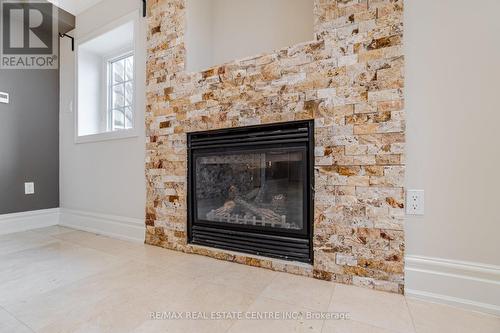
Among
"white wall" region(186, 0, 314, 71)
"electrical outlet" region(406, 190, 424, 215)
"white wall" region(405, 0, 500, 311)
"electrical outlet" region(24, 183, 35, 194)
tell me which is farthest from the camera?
"electrical outlet" region(24, 183, 35, 194)

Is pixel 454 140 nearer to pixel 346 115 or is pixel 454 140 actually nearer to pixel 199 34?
pixel 346 115

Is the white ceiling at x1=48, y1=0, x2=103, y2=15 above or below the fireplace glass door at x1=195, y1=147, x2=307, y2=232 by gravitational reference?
above

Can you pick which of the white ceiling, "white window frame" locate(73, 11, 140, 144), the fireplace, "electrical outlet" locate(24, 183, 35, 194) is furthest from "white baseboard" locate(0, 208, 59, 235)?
the white ceiling

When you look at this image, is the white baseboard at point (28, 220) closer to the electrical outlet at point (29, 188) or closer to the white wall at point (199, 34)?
the electrical outlet at point (29, 188)

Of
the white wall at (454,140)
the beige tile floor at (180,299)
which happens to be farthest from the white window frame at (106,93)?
the white wall at (454,140)

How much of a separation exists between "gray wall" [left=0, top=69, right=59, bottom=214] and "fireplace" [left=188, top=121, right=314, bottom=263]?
1955 millimetres

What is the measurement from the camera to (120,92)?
2717 millimetres

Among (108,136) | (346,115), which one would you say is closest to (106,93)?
(108,136)

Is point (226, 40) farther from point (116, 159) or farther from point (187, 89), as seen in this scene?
point (116, 159)

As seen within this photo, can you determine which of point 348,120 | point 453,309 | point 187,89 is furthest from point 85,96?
point 453,309

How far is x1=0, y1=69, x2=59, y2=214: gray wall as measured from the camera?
2332 millimetres

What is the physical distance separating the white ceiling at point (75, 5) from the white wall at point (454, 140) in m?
2.82

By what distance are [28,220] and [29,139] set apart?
828 millimetres

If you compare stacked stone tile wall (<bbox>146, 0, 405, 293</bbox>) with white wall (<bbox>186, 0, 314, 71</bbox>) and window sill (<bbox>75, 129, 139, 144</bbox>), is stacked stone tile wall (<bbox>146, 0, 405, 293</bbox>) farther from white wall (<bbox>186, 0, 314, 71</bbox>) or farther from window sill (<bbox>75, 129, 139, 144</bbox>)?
window sill (<bbox>75, 129, 139, 144</bbox>)
